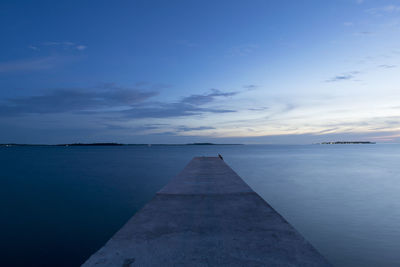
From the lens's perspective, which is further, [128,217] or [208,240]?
[128,217]

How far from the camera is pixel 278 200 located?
17.3 metres

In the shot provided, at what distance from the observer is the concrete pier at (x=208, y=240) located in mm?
4672

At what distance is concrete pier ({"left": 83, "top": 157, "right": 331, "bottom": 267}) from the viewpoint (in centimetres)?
467

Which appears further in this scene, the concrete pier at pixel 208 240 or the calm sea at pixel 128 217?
the calm sea at pixel 128 217

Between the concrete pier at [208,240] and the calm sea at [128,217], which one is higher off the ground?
the concrete pier at [208,240]

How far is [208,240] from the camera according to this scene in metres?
5.62

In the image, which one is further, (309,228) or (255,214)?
(309,228)

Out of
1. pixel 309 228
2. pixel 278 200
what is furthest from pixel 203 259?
pixel 278 200

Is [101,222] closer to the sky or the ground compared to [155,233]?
closer to the ground

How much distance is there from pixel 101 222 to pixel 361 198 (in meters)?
17.6

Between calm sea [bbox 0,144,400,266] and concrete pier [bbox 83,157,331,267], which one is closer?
concrete pier [bbox 83,157,331,267]

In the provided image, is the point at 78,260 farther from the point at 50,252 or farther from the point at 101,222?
the point at 101,222

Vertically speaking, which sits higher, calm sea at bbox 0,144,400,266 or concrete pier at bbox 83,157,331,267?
concrete pier at bbox 83,157,331,267

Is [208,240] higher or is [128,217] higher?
[208,240]
